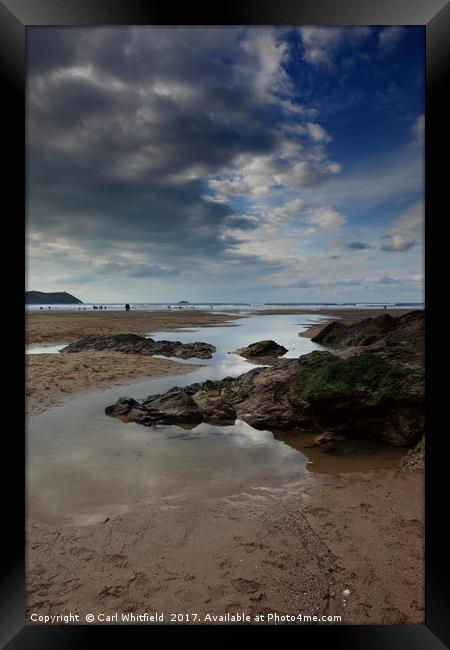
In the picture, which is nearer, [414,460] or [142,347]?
[414,460]

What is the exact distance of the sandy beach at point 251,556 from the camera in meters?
2.28

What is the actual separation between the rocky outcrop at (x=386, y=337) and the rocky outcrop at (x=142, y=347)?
6.82 meters

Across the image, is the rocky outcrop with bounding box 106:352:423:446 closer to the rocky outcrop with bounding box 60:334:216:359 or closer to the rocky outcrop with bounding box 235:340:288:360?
the rocky outcrop with bounding box 235:340:288:360

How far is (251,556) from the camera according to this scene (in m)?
2.63

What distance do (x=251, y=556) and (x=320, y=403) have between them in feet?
10.8

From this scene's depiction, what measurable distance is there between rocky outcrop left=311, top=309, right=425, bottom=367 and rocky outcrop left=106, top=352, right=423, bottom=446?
629 mm

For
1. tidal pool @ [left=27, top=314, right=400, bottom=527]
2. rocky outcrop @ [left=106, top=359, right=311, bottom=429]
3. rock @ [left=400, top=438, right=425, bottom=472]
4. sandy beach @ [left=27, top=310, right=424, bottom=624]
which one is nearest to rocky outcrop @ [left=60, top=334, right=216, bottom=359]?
rocky outcrop @ [left=106, top=359, right=311, bottom=429]

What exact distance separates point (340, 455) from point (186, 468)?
2468mm

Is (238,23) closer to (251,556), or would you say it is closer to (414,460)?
(251,556)

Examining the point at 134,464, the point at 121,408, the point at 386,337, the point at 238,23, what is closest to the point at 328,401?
the point at 386,337

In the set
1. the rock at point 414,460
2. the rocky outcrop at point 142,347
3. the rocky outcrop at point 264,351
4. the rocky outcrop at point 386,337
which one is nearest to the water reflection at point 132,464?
the rock at point 414,460

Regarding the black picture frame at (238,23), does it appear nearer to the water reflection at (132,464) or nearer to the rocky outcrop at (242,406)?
the water reflection at (132,464)

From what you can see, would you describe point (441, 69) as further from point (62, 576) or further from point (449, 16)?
point (62, 576)

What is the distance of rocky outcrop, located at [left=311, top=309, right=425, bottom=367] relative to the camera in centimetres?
583
